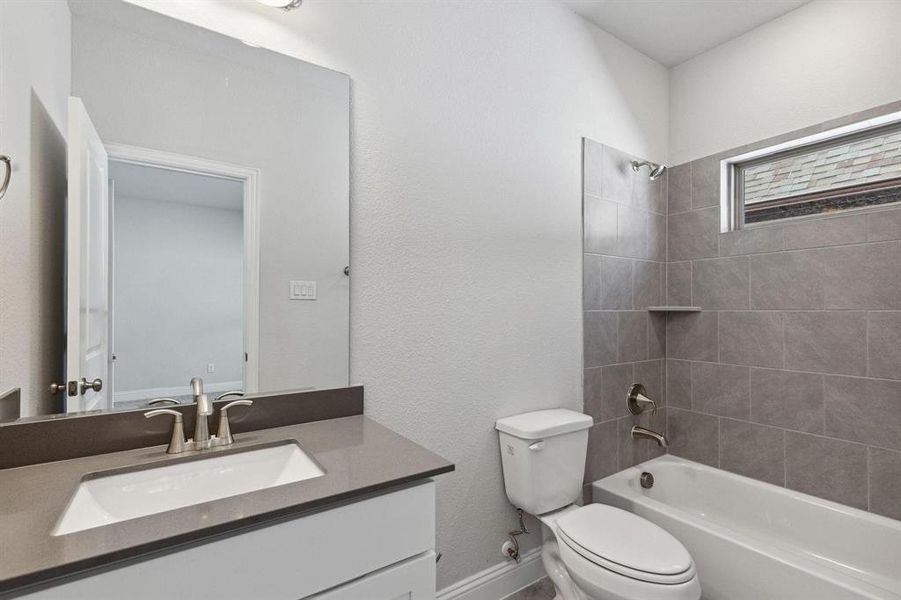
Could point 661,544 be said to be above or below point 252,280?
below

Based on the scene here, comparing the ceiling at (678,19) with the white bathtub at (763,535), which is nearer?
the white bathtub at (763,535)

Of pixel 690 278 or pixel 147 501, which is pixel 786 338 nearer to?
pixel 690 278

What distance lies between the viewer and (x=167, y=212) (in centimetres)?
125

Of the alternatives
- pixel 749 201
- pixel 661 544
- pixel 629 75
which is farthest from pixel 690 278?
pixel 661 544

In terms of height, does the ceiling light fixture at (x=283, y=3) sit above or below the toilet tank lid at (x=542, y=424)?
above

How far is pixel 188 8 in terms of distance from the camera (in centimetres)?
126

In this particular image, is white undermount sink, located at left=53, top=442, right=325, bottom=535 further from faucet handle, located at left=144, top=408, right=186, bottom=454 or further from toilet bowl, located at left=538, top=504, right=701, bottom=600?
toilet bowl, located at left=538, top=504, right=701, bottom=600

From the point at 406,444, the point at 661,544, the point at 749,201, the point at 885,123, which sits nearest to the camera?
the point at 406,444

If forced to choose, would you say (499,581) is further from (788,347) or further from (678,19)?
(678,19)

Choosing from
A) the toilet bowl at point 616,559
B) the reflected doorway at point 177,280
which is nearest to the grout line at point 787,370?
the toilet bowl at point 616,559

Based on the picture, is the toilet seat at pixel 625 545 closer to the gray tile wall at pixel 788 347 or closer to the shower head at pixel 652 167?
the gray tile wall at pixel 788 347

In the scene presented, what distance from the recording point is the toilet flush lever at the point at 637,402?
2400mm

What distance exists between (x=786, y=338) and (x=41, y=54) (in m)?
2.93

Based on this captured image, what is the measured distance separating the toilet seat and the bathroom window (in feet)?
5.61
